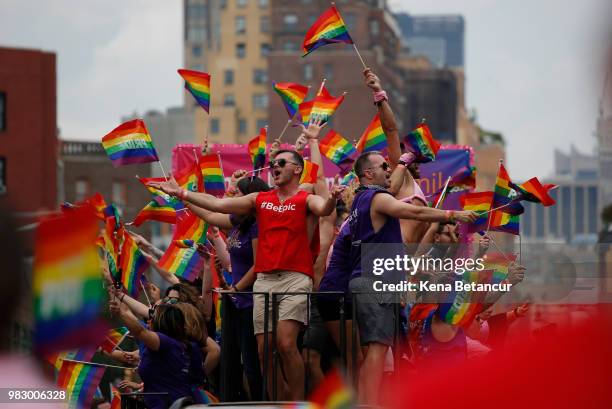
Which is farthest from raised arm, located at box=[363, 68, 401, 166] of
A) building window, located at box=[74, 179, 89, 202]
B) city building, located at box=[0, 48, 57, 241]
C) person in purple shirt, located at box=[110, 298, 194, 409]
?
building window, located at box=[74, 179, 89, 202]

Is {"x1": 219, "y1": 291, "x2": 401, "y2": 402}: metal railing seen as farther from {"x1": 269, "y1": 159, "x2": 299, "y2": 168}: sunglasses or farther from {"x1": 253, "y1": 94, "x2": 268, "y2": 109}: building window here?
{"x1": 253, "y1": 94, "x2": 268, "y2": 109}: building window

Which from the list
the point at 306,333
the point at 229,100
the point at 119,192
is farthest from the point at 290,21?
the point at 306,333

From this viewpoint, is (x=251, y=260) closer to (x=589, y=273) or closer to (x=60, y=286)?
(x=60, y=286)

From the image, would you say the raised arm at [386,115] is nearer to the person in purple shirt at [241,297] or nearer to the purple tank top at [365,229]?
the person in purple shirt at [241,297]

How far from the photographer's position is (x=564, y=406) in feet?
23.2

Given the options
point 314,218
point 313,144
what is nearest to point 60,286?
point 314,218

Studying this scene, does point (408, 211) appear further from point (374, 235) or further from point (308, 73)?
point (308, 73)

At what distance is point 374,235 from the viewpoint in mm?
9719

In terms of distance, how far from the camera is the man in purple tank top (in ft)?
30.9

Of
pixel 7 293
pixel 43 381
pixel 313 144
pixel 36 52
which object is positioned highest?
pixel 36 52

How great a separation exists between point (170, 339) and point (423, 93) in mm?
111569

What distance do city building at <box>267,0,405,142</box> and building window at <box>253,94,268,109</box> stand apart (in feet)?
43.4

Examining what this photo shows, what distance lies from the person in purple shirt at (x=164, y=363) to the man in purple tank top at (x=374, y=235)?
4.53 feet

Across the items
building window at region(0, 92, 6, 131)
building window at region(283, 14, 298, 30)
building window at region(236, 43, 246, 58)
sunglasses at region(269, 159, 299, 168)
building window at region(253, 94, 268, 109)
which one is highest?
building window at region(283, 14, 298, 30)
